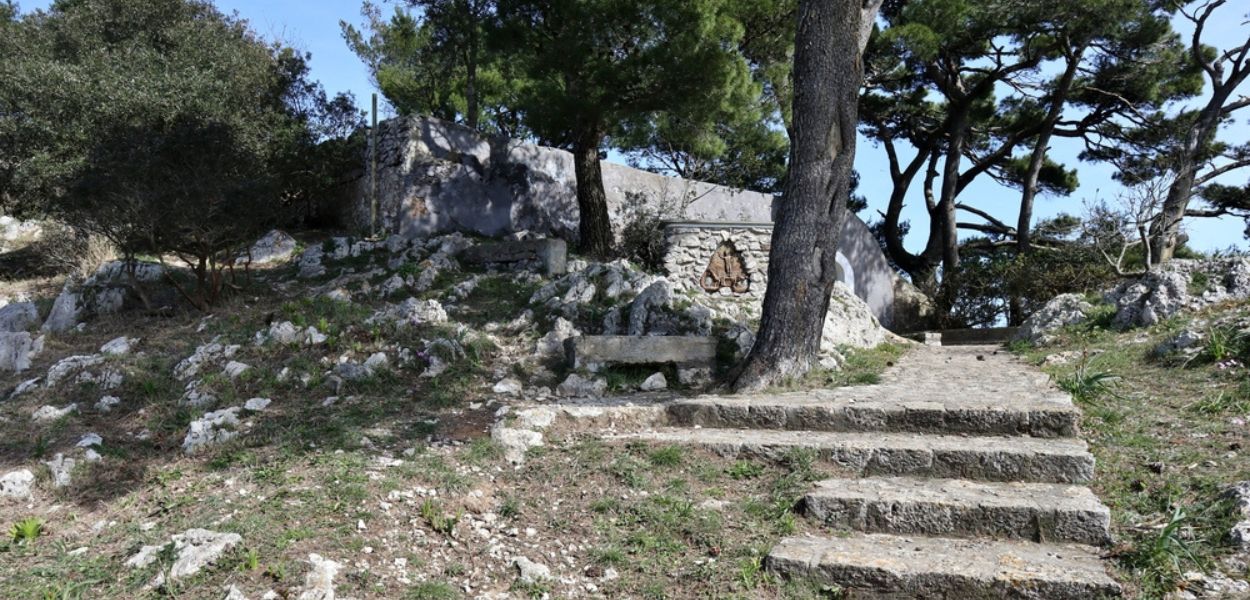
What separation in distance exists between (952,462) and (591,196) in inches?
284

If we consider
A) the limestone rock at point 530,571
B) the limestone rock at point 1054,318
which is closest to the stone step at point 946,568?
the limestone rock at point 530,571

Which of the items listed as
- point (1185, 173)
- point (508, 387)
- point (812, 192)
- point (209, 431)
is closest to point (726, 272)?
point (812, 192)

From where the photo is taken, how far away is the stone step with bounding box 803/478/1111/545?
384 centimetres

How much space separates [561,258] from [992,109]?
1164cm

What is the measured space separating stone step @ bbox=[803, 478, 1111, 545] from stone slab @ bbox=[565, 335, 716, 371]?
272 centimetres

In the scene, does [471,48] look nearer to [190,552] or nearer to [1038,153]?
[190,552]

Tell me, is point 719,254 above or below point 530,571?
above

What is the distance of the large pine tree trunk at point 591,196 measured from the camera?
1090cm

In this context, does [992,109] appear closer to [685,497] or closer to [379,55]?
[379,55]

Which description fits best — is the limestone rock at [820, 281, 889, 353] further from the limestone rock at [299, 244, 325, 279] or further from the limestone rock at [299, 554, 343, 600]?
the limestone rock at [299, 244, 325, 279]

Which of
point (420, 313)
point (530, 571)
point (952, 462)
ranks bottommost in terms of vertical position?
point (530, 571)

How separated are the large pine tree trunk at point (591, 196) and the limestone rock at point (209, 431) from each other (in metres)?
6.09

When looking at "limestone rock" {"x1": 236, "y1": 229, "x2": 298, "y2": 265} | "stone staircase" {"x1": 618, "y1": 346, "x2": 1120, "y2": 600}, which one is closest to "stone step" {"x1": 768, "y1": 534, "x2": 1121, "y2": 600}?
"stone staircase" {"x1": 618, "y1": 346, "x2": 1120, "y2": 600}

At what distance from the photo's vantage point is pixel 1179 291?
7.89m
